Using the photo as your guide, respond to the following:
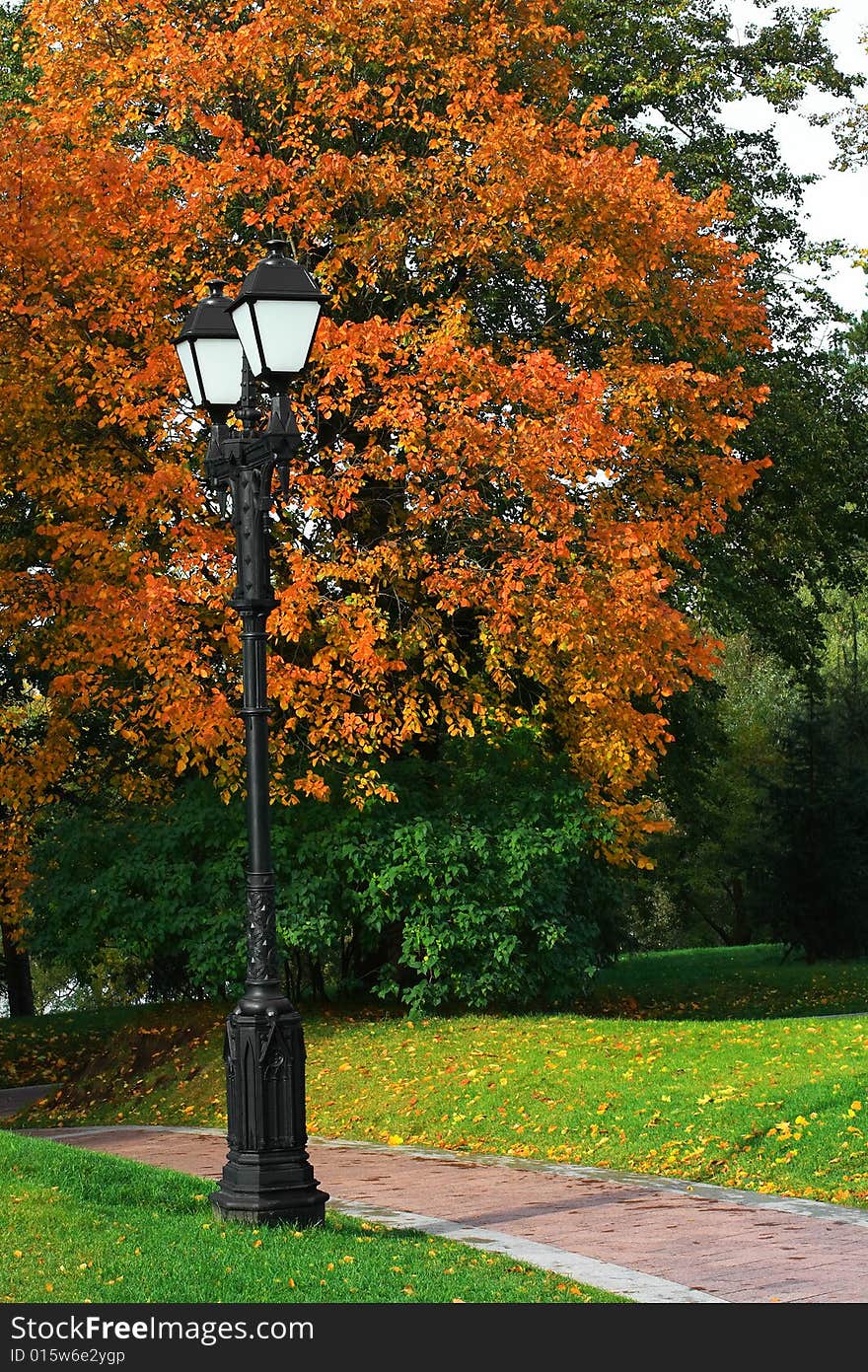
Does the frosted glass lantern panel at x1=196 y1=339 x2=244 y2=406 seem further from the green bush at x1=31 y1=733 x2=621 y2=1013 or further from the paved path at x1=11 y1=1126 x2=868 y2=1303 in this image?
the green bush at x1=31 y1=733 x2=621 y2=1013

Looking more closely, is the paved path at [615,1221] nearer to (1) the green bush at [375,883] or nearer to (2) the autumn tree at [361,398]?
(1) the green bush at [375,883]

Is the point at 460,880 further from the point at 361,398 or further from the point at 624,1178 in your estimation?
the point at 624,1178

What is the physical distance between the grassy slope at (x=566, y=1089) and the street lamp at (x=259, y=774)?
129 inches

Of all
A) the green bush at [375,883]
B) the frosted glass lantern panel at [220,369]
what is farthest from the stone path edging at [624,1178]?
the frosted glass lantern panel at [220,369]

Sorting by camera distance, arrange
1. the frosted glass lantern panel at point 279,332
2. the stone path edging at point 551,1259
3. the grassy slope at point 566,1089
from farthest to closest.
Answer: the grassy slope at point 566,1089 < the frosted glass lantern panel at point 279,332 < the stone path edging at point 551,1259

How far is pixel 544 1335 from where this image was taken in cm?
590

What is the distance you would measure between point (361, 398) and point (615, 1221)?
10.2 m

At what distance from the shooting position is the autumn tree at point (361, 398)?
1471cm

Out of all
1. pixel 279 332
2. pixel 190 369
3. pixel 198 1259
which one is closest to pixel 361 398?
pixel 190 369

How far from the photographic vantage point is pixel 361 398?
54.1ft

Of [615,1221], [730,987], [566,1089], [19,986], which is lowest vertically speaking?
[615,1221]

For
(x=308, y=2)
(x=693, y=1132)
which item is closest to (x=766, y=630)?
(x=308, y=2)

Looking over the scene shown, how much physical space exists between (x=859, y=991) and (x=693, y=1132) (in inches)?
530

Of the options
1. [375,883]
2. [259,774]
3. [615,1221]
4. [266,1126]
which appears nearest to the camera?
[266,1126]
